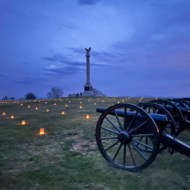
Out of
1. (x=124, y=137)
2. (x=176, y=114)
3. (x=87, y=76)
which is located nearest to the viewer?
(x=124, y=137)

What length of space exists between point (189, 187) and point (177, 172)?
0.76m

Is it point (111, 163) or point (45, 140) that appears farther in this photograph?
point (45, 140)

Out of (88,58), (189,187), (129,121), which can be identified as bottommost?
(189,187)

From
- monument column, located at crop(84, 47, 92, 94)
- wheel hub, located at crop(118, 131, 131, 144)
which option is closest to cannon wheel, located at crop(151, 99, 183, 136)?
wheel hub, located at crop(118, 131, 131, 144)

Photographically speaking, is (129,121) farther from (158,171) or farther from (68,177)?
(68,177)

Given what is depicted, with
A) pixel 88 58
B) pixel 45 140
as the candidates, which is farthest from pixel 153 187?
pixel 88 58

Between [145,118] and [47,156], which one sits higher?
[145,118]

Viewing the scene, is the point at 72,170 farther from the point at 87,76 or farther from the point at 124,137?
the point at 87,76

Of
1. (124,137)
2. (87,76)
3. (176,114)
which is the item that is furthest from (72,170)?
(87,76)

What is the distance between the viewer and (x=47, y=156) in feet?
21.6

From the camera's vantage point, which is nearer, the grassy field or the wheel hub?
the grassy field

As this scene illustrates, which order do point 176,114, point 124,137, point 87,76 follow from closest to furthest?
point 124,137 → point 176,114 → point 87,76

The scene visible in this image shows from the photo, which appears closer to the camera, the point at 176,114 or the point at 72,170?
the point at 72,170

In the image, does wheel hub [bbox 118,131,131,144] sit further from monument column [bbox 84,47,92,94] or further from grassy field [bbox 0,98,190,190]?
monument column [bbox 84,47,92,94]
